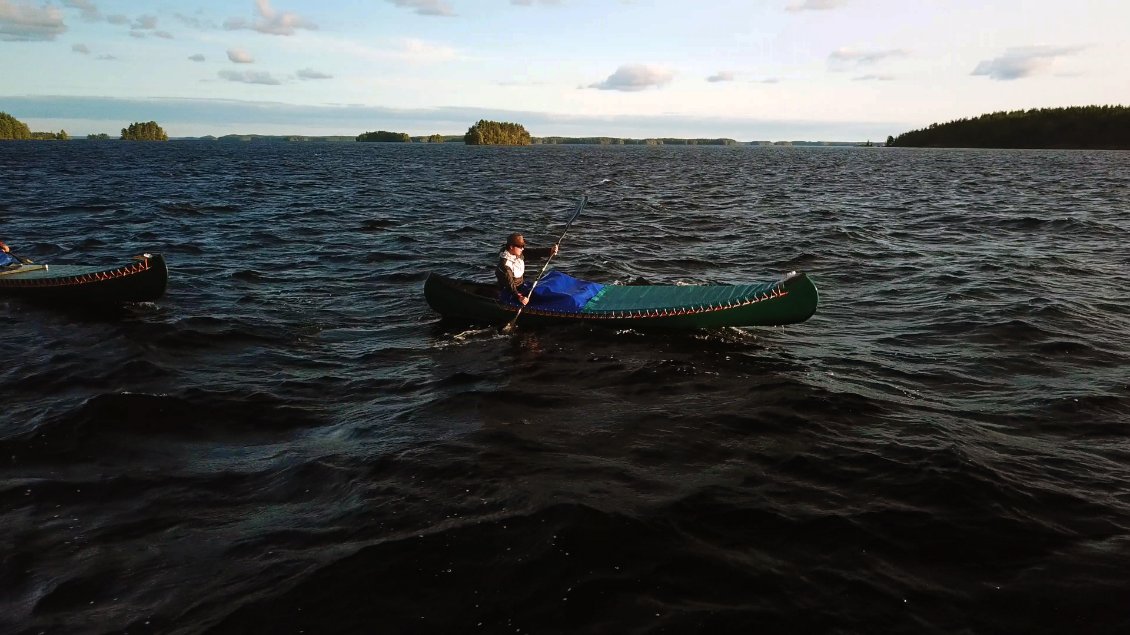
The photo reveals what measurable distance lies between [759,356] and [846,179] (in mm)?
51771

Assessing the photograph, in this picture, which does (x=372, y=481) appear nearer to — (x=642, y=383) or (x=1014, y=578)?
(x=642, y=383)

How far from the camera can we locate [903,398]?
30.7 feet

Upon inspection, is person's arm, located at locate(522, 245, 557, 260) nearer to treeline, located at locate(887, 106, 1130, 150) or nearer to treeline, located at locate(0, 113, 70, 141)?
treeline, located at locate(887, 106, 1130, 150)

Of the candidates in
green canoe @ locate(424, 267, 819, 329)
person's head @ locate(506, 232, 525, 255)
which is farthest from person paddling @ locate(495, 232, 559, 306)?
green canoe @ locate(424, 267, 819, 329)

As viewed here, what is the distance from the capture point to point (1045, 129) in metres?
128

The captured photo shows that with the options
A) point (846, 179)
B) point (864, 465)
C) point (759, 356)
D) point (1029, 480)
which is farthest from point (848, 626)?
point (846, 179)

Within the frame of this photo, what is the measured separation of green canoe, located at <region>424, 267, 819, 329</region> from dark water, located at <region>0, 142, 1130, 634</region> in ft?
1.38

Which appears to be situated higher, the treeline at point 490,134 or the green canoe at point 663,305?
the treeline at point 490,134

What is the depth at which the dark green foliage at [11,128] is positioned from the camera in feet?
536

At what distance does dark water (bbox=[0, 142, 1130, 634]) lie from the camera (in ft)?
18.0

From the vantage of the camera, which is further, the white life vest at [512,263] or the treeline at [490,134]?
the treeline at [490,134]

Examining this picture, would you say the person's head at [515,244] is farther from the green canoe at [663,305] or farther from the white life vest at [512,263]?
the green canoe at [663,305]

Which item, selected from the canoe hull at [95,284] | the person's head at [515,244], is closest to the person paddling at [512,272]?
the person's head at [515,244]

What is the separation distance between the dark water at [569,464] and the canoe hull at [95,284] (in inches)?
20.9
